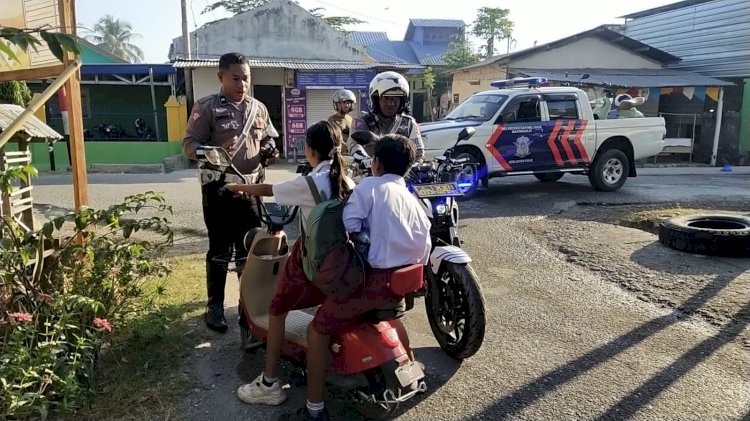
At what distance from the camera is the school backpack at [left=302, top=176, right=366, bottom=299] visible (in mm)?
2646

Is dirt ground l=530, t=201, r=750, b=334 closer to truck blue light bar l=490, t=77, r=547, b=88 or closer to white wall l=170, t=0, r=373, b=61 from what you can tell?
truck blue light bar l=490, t=77, r=547, b=88

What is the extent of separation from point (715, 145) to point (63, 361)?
1886 cm

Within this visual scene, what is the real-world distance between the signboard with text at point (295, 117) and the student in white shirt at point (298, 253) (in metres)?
14.0

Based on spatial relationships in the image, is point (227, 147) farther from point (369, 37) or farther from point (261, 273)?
point (369, 37)

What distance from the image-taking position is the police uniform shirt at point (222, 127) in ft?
12.7

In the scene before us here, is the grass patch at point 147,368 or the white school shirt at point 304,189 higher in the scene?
the white school shirt at point 304,189

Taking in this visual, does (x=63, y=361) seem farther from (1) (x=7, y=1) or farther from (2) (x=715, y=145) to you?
(2) (x=715, y=145)

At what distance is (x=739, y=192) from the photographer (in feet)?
35.2

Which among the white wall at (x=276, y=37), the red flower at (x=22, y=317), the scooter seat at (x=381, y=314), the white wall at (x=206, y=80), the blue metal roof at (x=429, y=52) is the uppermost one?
the blue metal roof at (x=429, y=52)

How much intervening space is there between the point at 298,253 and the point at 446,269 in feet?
3.64

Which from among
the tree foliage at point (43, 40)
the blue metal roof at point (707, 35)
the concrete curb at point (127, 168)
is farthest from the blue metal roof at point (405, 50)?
the tree foliage at point (43, 40)

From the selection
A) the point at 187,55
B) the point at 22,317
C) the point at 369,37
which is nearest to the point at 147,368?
the point at 22,317

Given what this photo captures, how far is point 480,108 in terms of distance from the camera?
10180 mm

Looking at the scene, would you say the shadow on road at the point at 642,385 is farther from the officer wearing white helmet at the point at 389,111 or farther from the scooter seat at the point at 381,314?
the officer wearing white helmet at the point at 389,111
